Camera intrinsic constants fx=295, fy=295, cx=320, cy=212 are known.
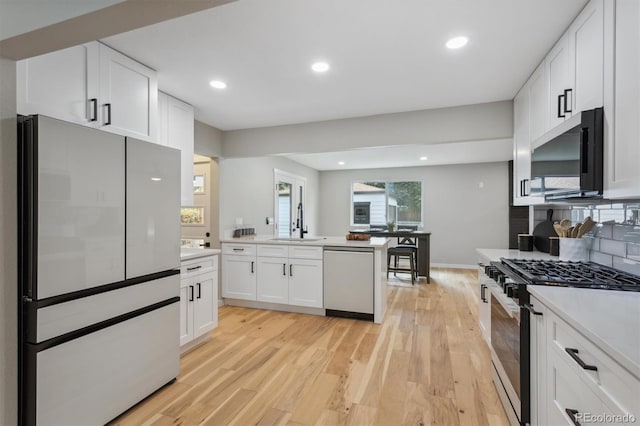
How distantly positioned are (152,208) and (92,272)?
56 cm

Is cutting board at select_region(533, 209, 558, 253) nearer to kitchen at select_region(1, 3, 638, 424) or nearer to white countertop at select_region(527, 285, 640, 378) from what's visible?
kitchen at select_region(1, 3, 638, 424)

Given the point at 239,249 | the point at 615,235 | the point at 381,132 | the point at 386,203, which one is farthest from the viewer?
the point at 386,203

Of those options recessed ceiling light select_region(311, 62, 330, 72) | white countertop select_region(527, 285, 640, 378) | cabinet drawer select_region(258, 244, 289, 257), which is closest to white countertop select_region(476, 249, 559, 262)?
white countertop select_region(527, 285, 640, 378)

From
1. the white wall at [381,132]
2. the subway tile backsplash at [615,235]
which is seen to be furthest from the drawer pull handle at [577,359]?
the white wall at [381,132]

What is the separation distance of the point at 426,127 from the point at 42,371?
3.62 meters

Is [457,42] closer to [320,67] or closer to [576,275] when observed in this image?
[320,67]

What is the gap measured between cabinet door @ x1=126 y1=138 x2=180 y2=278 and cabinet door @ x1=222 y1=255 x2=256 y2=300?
1.77 meters

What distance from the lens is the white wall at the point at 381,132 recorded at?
3.12m

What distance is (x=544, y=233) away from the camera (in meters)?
2.83

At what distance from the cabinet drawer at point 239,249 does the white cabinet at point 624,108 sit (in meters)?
3.49

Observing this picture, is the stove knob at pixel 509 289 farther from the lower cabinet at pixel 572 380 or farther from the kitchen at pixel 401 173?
the kitchen at pixel 401 173

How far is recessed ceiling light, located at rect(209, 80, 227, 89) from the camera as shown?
8.79ft

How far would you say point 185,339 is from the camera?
2631 mm

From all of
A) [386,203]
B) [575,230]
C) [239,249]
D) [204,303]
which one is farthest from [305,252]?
[386,203]
